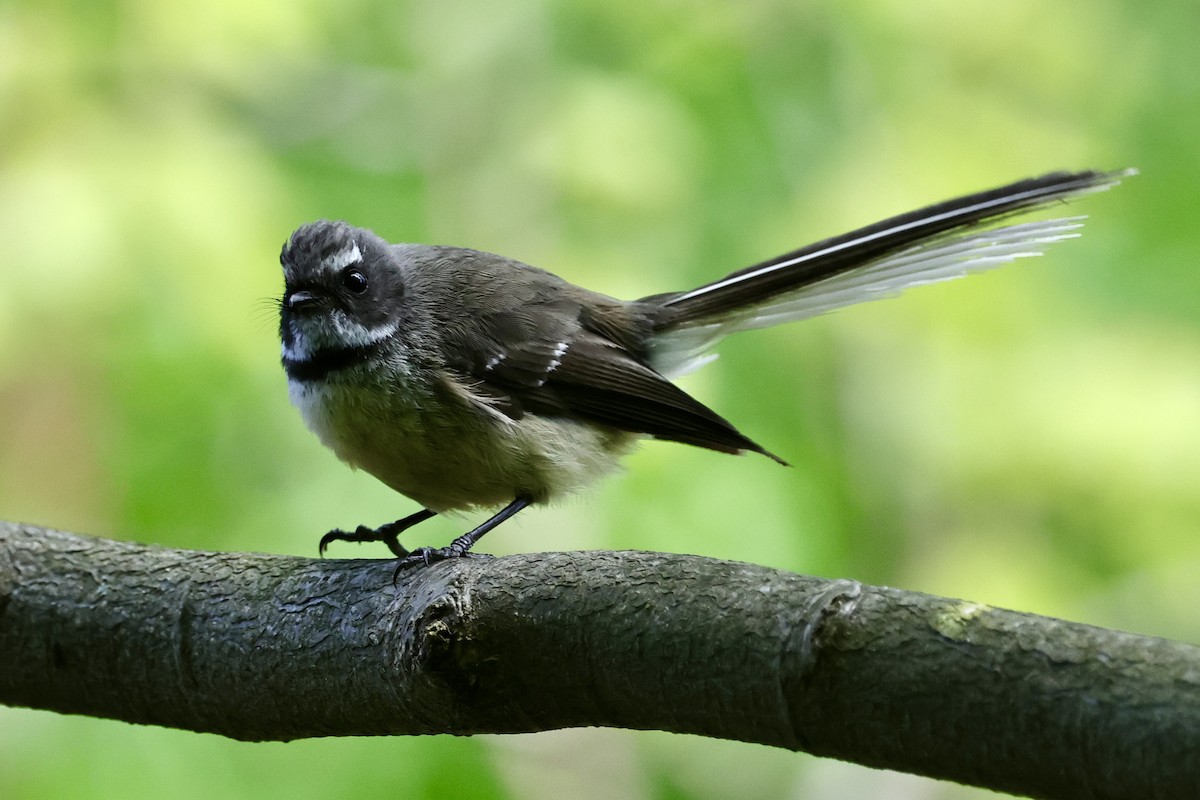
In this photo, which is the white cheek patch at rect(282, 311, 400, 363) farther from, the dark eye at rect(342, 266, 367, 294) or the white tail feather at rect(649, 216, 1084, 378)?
the white tail feather at rect(649, 216, 1084, 378)

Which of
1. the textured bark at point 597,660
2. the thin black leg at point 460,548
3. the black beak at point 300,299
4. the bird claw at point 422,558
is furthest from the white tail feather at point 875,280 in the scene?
the textured bark at point 597,660

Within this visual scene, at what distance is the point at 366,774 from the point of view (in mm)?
5023

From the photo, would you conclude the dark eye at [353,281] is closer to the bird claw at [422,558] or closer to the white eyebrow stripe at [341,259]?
the white eyebrow stripe at [341,259]

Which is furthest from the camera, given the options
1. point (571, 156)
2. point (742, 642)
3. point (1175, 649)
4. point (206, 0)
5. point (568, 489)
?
Answer: point (571, 156)

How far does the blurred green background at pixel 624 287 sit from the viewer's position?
4938 millimetres

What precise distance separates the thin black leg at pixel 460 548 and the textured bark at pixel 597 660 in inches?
4.3

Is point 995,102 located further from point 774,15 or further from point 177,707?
point 177,707

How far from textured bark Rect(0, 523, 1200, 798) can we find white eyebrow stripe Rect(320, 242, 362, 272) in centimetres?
135

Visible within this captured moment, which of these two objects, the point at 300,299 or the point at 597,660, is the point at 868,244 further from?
the point at 597,660

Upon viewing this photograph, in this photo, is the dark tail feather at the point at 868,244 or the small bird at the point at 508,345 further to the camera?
the small bird at the point at 508,345

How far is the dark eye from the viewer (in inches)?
167

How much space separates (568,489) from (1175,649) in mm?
2597

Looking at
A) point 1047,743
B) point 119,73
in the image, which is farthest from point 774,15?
point 1047,743

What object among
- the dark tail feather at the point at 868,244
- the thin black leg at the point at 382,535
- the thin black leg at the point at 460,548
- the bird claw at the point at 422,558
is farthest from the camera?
the thin black leg at the point at 382,535
